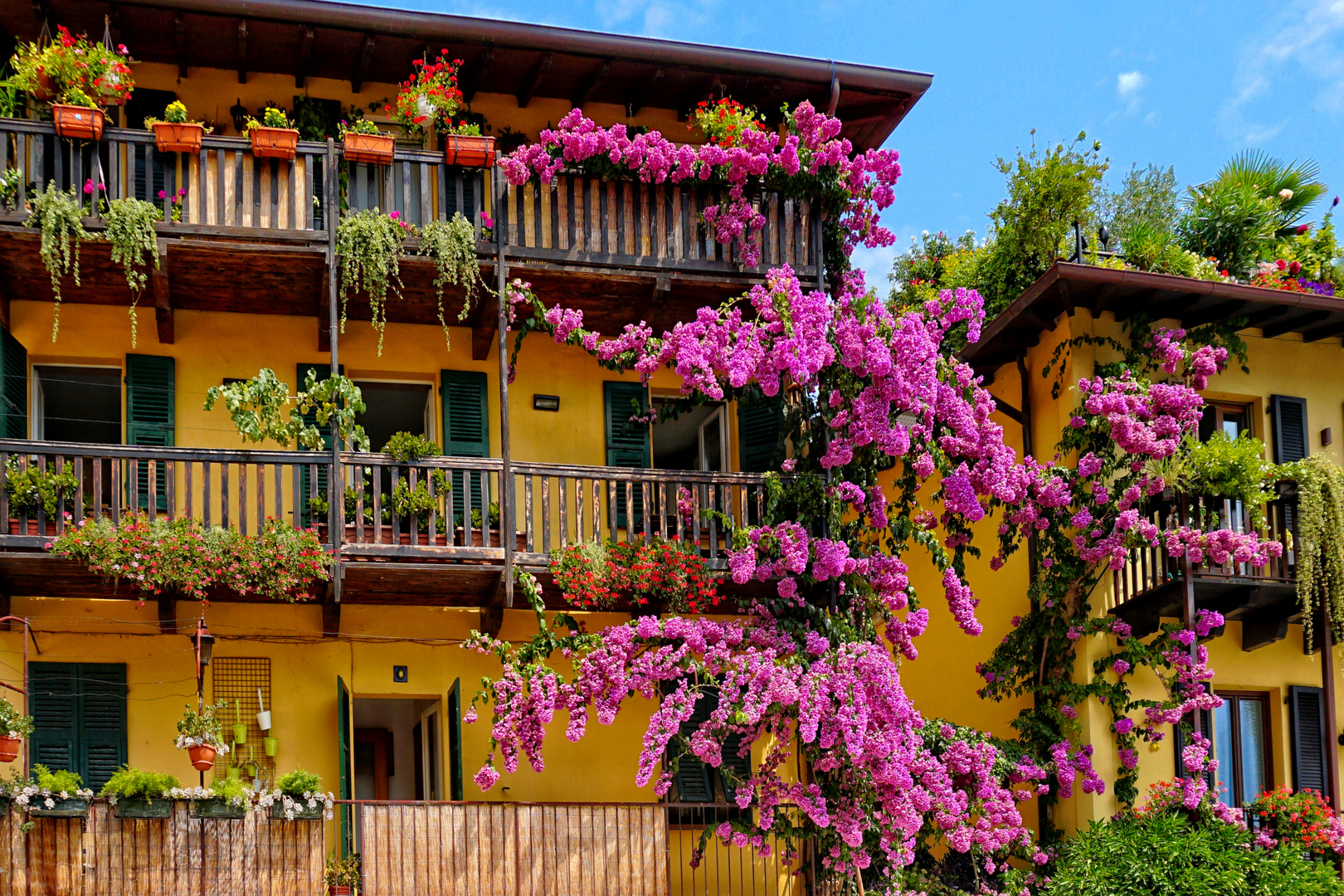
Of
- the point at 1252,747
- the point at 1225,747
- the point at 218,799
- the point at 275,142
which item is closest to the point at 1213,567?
the point at 1225,747

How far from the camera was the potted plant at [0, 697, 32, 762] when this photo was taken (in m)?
13.4

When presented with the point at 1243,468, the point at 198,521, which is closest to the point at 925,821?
the point at 1243,468

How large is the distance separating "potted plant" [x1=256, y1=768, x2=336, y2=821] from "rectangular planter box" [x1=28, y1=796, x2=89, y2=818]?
1405mm

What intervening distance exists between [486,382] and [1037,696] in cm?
669

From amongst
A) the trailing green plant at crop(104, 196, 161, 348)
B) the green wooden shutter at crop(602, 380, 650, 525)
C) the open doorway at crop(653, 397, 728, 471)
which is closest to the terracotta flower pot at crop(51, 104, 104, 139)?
the trailing green plant at crop(104, 196, 161, 348)

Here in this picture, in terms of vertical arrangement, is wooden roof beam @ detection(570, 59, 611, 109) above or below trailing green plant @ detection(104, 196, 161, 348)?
above

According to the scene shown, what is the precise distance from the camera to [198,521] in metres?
14.9

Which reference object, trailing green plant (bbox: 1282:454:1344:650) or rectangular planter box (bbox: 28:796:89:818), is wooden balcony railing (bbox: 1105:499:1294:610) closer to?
trailing green plant (bbox: 1282:454:1344:650)

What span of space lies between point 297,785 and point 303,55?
778cm

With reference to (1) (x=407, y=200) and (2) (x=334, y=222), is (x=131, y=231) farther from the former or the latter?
(1) (x=407, y=200)

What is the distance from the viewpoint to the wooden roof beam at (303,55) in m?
16.8

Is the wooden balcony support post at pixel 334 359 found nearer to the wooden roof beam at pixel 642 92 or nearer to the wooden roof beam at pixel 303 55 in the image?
the wooden roof beam at pixel 303 55

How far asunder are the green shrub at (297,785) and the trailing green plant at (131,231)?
184 inches

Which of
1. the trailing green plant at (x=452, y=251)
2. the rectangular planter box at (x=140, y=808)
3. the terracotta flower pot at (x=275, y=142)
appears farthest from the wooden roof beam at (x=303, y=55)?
the rectangular planter box at (x=140, y=808)
